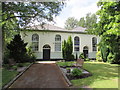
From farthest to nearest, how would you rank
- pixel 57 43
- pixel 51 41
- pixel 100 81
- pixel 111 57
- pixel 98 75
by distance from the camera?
pixel 57 43 < pixel 51 41 < pixel 111 57 < pixel 98 75 < pixel 100 81

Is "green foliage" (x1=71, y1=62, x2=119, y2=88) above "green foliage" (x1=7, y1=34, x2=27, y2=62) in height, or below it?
below

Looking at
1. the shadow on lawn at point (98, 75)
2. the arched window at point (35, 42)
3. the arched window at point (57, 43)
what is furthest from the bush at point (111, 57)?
the arched window at point (35, 42)

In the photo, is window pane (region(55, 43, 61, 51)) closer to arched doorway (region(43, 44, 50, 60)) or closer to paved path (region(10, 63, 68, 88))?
arched doorway (region(43, 44, 50, 60))

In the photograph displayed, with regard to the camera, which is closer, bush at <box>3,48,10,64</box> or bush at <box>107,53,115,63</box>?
bush at <box>3,48,10,64</box>

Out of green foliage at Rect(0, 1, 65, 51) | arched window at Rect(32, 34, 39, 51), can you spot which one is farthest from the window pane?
green foliage at Rect(0, 1, 65, 51)

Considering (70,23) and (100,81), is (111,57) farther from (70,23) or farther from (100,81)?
(70,23)

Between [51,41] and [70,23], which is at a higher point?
[70,23]

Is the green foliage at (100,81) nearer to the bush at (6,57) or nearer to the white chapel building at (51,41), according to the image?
the bush at (6,57)

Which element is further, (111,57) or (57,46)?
(57,46)

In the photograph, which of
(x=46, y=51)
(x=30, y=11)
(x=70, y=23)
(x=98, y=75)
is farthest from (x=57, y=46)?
(x=70, y=23)

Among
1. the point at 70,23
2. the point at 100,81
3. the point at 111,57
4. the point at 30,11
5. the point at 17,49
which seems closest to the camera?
the point at 100,81

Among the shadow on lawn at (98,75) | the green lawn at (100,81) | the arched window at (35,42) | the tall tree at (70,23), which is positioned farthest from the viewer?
the tall tree at (70,23)

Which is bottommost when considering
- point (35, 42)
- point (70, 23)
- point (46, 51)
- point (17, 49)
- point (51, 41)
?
point (46, 51)

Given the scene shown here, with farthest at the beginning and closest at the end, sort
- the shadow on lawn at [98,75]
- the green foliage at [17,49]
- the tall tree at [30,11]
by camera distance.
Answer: the green foliage at [17,49] < the tall tree at [30,11] < the shadow on lawn at [98,75]
